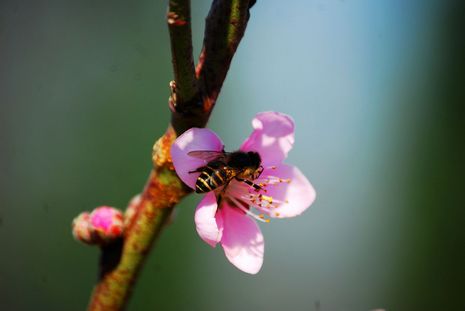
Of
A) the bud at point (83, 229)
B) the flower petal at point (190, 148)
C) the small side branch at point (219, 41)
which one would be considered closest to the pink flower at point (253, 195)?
the flower petal at point (190, 148)

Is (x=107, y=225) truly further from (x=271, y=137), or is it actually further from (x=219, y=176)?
(x=271, y=137)

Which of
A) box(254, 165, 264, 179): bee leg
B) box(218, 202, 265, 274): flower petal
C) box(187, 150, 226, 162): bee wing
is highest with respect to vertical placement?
box(187, 150, 226, 162): bee wing

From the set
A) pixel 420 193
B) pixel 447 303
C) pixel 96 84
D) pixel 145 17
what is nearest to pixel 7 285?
pixel 96 84

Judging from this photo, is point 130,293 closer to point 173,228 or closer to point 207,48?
point 207,48

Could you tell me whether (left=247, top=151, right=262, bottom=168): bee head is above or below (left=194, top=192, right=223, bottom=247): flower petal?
above

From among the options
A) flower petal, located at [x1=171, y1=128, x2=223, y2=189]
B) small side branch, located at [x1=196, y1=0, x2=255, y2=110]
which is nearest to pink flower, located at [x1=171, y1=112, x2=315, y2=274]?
flower petal, located at [x1=171, y1=128, x2=223, y2=189]

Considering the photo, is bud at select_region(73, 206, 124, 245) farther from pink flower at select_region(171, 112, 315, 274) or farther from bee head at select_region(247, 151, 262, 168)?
bee head at select_region(247, 151, 262, 168)

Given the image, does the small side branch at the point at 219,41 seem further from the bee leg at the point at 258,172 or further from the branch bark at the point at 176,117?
the bee leg at the point at 258,172
